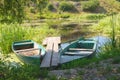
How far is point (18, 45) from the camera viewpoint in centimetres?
1441

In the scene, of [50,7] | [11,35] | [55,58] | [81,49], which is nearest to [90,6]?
[50,7]

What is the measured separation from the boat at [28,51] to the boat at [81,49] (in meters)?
1.06

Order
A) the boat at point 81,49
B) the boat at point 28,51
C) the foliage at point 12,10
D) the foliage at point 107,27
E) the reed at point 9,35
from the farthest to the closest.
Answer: the foliage at point 107,27
the reed at point 9,35
the boat at point 81,49
the boat at point 28,51
the foliage at point 12,10

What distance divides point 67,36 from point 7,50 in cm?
875

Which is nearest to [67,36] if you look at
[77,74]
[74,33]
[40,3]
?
[74,33]

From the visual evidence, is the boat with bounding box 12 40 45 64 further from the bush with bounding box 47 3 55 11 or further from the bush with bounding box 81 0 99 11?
the bush with bounding box 81 0 99 11

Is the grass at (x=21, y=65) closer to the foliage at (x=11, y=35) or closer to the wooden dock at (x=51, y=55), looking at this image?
the foliage at (x=11, y=35)

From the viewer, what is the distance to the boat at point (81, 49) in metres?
12.7

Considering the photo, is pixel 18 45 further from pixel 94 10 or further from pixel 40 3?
pixel 94 10

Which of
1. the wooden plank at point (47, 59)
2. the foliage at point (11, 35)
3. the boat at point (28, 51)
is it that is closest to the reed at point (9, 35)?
the foliage at point (11, 35)

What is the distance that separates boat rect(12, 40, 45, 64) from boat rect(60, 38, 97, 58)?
3.47 feet

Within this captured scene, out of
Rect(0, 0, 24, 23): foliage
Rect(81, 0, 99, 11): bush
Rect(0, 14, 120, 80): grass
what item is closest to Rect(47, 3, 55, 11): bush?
Rect(81, 0, 99, 11): bush

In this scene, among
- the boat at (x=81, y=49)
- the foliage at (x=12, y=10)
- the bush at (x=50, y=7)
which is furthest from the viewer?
the bush at (x=50, y=7)

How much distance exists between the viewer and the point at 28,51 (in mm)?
13500
